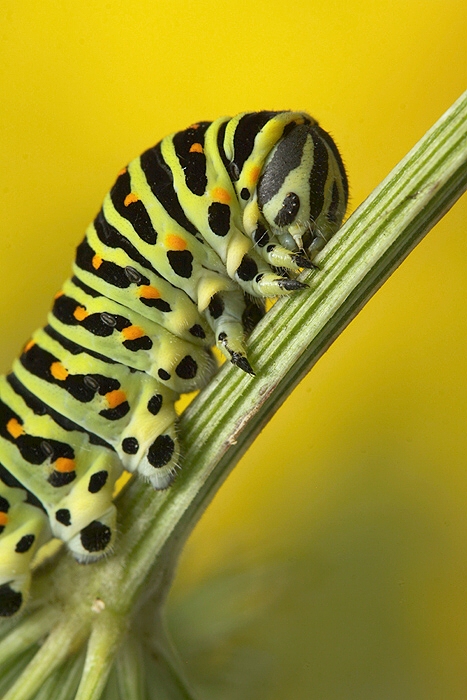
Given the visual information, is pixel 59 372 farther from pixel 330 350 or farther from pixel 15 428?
pixel 330 350

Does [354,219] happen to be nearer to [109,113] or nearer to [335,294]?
[335,294]

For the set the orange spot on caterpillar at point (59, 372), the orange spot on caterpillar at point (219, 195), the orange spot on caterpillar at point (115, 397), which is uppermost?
the orange spot on caterpillar at point (219, 195)

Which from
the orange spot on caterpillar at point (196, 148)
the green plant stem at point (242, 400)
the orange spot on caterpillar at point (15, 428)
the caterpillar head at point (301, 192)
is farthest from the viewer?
the orange spot on caterpillar at point (15, 428)

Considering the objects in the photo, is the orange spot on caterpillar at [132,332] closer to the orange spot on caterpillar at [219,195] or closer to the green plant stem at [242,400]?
the green plant stem at [242,400]

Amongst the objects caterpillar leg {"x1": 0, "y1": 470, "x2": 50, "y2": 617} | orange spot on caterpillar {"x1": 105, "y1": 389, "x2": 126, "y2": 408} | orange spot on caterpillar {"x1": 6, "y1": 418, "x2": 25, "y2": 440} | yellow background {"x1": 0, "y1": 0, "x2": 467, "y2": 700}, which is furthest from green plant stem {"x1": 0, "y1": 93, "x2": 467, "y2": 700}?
yellow background {"x1": 0, "y1": 0, "x2": 467, "y2": 700}

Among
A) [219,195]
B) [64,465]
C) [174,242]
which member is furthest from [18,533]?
[219,195]

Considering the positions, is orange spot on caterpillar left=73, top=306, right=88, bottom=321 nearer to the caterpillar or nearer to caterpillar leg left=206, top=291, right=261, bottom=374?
the caterpillar

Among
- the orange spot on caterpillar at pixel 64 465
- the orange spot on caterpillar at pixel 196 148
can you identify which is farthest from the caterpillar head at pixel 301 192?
the orange spot on caterpillar at pixel 64 465
